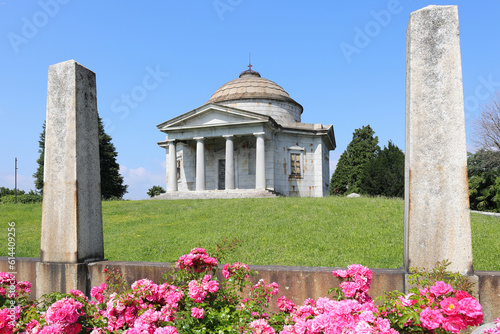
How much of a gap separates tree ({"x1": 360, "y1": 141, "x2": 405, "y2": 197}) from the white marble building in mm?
3320

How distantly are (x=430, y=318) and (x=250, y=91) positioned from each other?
1061 inches

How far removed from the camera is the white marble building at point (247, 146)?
78.8ft

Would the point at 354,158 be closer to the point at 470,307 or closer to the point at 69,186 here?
the point at 69,186

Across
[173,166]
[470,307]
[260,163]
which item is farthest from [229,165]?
[470,307]

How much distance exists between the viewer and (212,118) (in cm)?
2472

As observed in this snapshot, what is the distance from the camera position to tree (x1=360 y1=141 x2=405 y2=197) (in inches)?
1009

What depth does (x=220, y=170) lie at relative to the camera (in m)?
27.1

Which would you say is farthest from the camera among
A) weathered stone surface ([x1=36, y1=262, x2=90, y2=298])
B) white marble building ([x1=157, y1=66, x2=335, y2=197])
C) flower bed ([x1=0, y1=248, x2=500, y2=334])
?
white marble building ([x1=157, y1=66, x2=335, y2=197])

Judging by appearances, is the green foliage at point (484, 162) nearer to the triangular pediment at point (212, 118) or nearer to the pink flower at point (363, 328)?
the triangular pediment at point (212, 118)

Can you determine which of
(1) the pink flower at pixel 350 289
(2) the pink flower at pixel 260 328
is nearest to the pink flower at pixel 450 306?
(1) the pink flower at pixel 350 289

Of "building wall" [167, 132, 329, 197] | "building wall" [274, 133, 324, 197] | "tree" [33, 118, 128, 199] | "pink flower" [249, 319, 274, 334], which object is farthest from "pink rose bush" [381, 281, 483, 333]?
"tree" [33, 118, 128, 199]

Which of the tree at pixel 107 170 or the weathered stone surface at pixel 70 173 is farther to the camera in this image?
the tree at pixel 107 170

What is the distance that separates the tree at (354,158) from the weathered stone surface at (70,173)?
126ft

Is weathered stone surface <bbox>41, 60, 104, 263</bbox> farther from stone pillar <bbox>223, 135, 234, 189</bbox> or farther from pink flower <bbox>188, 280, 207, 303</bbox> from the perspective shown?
stone pillar <bbox>223, 135, 234, 189</bbox>
